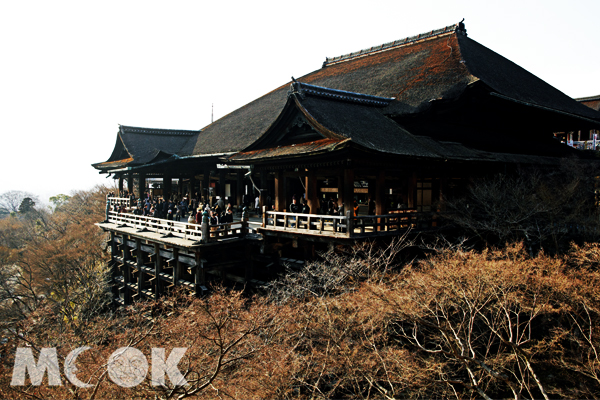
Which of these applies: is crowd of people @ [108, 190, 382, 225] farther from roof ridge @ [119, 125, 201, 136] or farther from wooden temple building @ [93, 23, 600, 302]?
roof ridge @ [119, 125, 201, 136]

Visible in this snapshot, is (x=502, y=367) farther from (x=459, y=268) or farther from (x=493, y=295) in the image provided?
(x=459, y=268)

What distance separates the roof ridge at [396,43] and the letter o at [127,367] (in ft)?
77.4

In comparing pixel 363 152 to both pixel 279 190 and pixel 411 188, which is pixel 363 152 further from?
pixel 279 190

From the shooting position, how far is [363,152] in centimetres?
1212

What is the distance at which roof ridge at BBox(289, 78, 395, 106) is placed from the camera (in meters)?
14.4

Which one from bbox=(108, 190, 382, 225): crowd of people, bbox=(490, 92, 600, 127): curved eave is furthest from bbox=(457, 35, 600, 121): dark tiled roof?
bbox=(108, 190, 382, 225): crowd of people

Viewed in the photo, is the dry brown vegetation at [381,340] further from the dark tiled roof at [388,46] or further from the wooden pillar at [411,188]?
the dark tiled roof at [388,46]

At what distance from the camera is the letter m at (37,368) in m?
8.78

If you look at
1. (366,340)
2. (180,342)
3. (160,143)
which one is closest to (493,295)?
(366,340)

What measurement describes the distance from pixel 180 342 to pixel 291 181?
12474 mm

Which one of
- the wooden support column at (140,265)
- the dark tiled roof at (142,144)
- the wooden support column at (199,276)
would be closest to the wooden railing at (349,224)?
the wooden support column at (199,276)

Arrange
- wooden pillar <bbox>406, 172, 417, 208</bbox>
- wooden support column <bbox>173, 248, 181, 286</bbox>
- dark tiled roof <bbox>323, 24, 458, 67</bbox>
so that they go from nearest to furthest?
wooden pillar <bbox>406, 172, 417, 208</bbox>
wooden support column <bbox>173, 248, 181, 286</bbox>
dark tiled roof <bbox>323, 24, 458, 67</bbox>

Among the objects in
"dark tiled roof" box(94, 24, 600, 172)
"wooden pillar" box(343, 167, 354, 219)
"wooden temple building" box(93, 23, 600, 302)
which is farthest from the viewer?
"dark tiled roof" box(94, 24, 600, 172)

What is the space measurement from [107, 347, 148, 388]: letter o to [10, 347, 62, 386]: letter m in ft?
4.11
